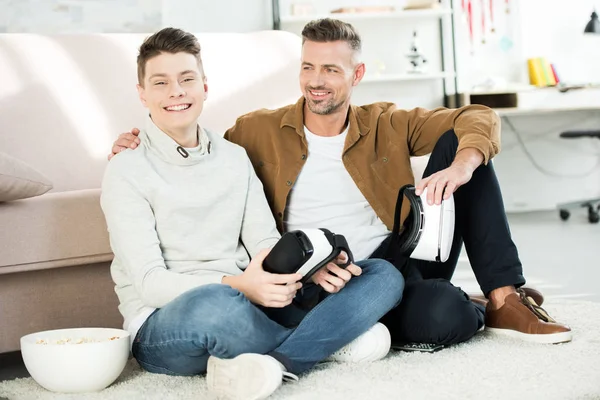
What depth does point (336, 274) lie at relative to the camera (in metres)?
1.69

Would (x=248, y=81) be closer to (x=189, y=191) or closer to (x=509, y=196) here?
(x=189, y=191)

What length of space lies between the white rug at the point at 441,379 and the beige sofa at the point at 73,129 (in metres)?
0.27

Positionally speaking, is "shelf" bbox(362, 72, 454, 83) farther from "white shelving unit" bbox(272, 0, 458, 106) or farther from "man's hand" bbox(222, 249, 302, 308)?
"man's hand" bbox(222, 249, 302, 308)

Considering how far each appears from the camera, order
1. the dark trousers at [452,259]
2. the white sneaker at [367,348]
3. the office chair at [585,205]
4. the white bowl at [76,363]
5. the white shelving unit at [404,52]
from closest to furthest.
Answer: the white bowl at [76,363] < the white sneaker at [367,348] < the dark trousers at [452,259] < the office chair at [585,205] < the white shelving unit at [404,52]

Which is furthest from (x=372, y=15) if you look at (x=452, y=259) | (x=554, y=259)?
(x=452, y=259)

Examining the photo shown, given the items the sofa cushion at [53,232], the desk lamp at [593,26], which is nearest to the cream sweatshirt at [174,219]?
the sofa cushion at [53,232]

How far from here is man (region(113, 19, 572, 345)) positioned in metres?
1.89

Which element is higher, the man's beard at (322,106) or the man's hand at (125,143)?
the man's beard at (322,106)

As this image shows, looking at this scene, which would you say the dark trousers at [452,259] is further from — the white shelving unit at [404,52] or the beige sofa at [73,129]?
the white shelving unit at [404,52]

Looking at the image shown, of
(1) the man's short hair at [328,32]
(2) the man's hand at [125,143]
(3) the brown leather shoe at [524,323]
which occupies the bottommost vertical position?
(3) the brown leather shoe at [524,323]

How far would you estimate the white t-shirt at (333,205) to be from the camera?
1984mm

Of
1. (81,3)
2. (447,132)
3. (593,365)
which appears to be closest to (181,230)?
(447,132)

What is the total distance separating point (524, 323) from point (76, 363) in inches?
38.3

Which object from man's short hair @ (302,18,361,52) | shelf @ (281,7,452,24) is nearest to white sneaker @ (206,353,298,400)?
man's short hair @ (302,18,361,52)
